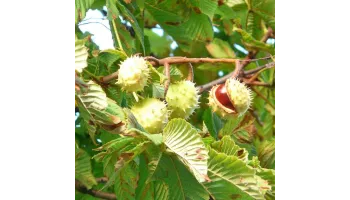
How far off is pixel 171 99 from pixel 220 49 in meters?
0.86

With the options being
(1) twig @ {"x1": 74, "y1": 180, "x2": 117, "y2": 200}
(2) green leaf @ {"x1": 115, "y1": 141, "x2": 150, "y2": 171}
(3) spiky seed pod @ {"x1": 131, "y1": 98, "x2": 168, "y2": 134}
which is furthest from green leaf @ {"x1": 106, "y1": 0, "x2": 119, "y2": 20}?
(1) twig @ {"x1": 74, "y1": 180, "x2": 117, "y2": 200}

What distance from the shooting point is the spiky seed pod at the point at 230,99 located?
5.43 ft

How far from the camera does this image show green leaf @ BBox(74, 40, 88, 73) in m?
1.60

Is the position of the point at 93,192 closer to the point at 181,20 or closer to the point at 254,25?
the point at 181,20

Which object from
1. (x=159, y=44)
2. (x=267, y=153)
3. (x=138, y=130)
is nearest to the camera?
(x=138, y=130)

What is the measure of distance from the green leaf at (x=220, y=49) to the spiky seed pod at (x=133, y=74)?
83 cm

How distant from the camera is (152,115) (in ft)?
5.17

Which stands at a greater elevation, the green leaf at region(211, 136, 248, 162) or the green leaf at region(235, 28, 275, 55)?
the green leaf at region(235, 28, 275, 55)

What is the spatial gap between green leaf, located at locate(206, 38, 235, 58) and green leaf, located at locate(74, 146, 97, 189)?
26.0 inches

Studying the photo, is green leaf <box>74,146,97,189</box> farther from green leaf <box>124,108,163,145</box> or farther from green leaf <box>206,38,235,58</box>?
green leaf <box>206,38,235,58</box>

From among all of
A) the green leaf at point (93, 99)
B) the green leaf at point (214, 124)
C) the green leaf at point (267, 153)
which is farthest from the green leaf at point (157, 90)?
the green leaf at point (267, 153)

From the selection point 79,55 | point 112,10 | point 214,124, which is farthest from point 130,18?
point 214,124

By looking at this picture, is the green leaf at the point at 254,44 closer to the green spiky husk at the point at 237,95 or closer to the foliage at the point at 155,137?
the foliage at the point at 155,137
